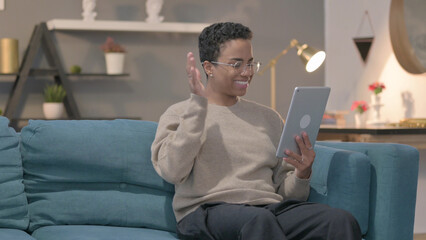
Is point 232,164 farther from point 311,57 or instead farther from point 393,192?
point 311,57

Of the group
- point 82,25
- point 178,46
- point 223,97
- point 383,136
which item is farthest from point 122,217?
point 178,46

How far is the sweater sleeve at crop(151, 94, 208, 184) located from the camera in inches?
82.2

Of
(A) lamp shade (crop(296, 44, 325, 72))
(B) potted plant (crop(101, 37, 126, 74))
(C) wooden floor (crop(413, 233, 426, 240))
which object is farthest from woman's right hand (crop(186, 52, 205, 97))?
(B) potted plant (crop(101, 37, 126, 74))

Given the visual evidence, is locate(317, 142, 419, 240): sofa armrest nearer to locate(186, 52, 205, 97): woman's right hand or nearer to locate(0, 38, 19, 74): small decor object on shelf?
locate(186, 52, 205, 97): woman's right hand

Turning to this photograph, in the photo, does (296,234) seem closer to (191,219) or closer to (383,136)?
(191,219)

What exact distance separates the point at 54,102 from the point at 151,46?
898 millimetres

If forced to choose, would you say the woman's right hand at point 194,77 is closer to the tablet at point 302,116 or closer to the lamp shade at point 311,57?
the tablet at point 302,116

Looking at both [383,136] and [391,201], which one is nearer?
[391,201]

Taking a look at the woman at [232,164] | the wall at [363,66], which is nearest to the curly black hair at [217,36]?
the woman at [232,164]

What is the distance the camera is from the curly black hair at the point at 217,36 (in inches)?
90.1

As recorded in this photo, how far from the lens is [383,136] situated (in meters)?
3.72

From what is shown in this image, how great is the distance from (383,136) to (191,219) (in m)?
1.86

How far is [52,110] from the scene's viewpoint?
511 centimetres

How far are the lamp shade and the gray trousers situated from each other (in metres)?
2.32
